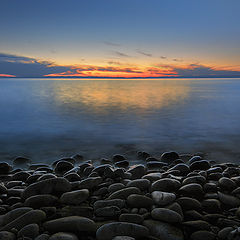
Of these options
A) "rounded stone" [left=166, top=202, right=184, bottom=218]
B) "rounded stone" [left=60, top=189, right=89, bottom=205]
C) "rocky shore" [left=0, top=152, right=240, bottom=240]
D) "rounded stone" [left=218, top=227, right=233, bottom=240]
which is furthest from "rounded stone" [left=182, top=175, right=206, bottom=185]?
"rounded stone" [left=60, top=189, right=89, bottom=205]

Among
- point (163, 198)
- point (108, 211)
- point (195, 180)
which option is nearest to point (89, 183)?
point (108, 211)

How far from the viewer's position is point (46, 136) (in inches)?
367

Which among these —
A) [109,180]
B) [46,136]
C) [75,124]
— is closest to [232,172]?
[109,180]

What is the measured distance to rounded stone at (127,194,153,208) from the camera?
2969 millimetres

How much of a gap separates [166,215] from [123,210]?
1.71ft

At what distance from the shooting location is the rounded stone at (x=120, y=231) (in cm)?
241

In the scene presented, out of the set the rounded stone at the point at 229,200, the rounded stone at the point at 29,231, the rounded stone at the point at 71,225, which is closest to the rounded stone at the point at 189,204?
the rounded stone at the point at 229,200

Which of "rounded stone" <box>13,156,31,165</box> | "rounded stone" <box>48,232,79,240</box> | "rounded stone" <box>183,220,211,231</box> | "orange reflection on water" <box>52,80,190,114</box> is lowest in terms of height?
"rounded stone" <box>13,156,31,165</box>

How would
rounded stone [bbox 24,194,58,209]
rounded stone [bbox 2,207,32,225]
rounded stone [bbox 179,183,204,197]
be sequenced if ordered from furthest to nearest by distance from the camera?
rounded stone [bbox 179,183,204,197] → rounded stone [bbox 24,194,58,209] → rounded stone [bbox 2,207,32,225]

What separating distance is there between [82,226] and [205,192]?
1.84 meters

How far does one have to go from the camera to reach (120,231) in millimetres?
2424

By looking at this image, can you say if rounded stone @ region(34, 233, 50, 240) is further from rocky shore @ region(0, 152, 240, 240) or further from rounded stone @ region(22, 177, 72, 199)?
rounded stone @ region(22, 177, 72, 199)

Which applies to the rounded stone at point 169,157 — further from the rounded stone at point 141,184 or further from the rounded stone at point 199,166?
the rounded stone at point 141,184

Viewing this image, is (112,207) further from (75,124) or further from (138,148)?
(75,124)
